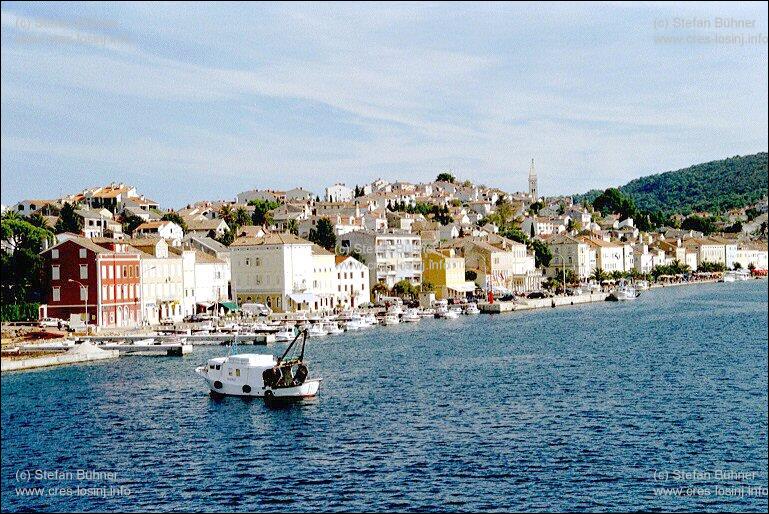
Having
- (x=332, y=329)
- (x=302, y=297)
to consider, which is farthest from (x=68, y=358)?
(x=302, y=297)

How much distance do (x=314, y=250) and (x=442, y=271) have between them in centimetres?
1649

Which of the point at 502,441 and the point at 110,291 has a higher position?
the point at 110,291

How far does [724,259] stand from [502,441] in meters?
144

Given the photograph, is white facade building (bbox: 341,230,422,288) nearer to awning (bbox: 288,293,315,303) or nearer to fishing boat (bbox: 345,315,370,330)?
awning (bbox: 288,293,315,303)

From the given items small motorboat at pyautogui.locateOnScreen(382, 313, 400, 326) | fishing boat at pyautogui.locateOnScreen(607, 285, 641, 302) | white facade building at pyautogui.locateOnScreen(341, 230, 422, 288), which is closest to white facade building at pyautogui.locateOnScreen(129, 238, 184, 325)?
small motorboat at pyautogui.locateOnScreen(382, 313, 400, 326)

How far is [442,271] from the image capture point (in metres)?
87.1

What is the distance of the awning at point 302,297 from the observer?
70.4 metres

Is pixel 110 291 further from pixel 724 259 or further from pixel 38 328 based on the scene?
pixel 724 259

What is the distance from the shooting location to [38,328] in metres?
50.6

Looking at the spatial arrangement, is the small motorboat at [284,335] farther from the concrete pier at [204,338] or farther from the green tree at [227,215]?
the green tree at [227,215]

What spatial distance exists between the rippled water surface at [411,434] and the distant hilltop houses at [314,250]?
42.8ft

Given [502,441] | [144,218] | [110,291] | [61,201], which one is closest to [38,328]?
[110,291]

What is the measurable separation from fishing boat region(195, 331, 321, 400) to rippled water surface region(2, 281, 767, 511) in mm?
697

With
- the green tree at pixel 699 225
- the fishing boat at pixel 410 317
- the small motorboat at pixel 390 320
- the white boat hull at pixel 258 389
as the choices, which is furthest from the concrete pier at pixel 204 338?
the green tree at pixel 699 225
